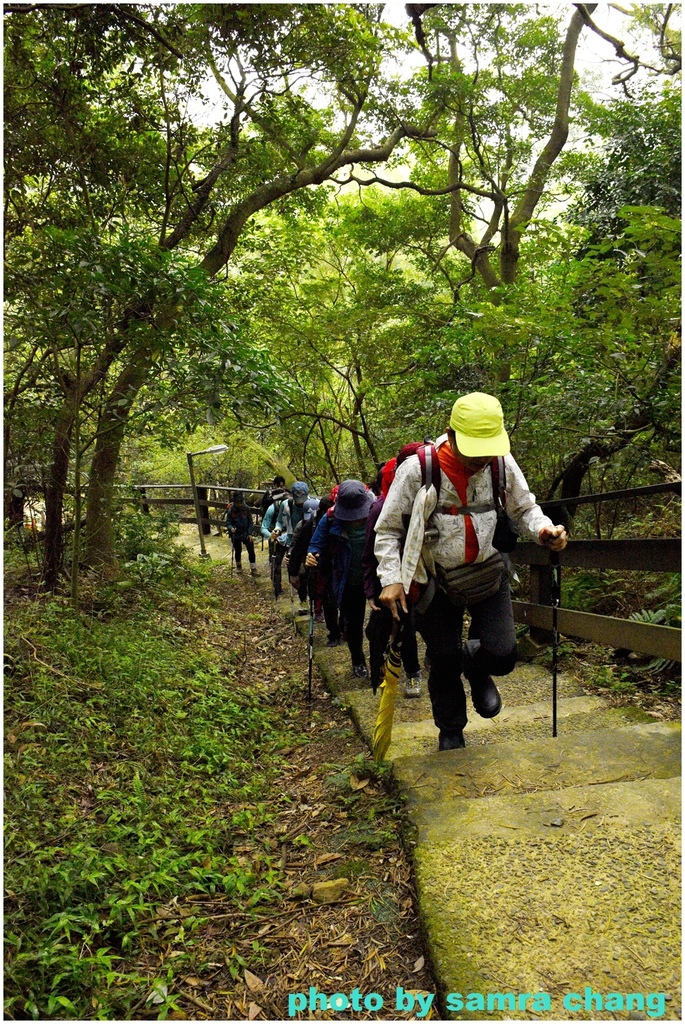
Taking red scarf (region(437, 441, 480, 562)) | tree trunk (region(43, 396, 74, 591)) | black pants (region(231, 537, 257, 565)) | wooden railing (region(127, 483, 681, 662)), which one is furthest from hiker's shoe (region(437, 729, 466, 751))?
black pants (region(231, 537, 257, 565))

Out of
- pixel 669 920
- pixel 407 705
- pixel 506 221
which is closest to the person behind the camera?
pixel 669 920

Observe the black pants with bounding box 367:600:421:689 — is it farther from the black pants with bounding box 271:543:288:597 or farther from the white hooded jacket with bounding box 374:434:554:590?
the black pants with bounding box 271:543:288:597

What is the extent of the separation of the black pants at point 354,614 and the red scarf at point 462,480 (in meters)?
2.34

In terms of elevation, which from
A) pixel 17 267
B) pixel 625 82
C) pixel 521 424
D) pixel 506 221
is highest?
pixel 625 82

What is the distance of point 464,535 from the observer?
3.31 metres

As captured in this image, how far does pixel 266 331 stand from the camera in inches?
501

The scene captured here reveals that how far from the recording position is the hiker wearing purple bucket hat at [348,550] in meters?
5.51

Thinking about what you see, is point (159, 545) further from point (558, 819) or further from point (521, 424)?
point (558, 819)

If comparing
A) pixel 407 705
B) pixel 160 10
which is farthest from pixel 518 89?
pixel 407 705

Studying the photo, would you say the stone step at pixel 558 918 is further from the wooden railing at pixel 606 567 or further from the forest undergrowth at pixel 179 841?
the wooden railing at pixel 606 567

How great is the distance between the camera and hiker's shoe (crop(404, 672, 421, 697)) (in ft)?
16.8

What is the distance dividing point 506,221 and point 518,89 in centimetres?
207

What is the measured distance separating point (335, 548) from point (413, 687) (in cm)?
132

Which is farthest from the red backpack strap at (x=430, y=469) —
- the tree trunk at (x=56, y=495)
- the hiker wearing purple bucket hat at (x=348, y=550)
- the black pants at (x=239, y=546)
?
the black pants at (x=239, y=546)
